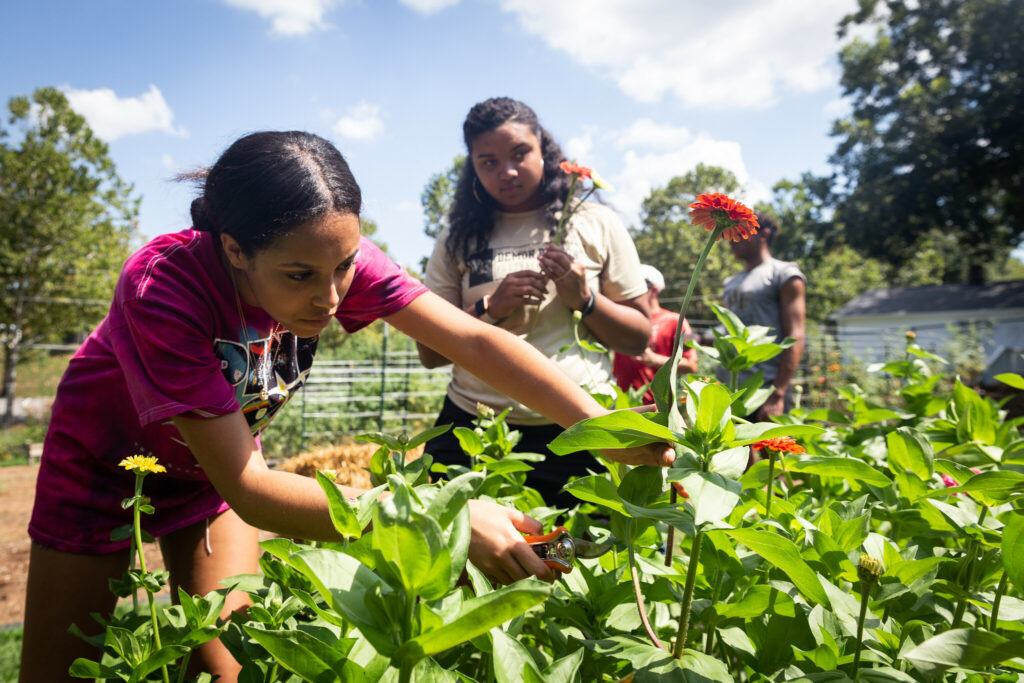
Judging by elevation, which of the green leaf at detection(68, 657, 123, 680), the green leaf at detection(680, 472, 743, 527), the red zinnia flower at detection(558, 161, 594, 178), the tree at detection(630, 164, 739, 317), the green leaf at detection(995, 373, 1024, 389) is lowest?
the green leaf at detection(68, 657, 123, 680)

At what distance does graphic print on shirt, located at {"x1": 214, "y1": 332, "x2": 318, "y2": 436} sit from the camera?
1.52 meters

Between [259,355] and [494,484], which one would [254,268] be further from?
[494,484]

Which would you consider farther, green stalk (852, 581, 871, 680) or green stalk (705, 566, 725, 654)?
green stalk (705, 566, 725, 654)

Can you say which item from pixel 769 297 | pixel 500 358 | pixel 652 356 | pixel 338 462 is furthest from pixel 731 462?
pixel 338 462

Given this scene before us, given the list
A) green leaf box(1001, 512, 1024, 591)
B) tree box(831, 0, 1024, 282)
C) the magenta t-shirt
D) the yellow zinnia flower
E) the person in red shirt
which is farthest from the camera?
tree box(831, 0, 1024, 282)

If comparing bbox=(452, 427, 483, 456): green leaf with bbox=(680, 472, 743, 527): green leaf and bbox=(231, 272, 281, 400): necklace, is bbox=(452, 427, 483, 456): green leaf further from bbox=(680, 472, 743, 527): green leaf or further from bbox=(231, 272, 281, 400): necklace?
bbox=(231, 272, 281, 400): necklace

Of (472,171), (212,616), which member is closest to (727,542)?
(212,616)

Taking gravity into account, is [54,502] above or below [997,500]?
below

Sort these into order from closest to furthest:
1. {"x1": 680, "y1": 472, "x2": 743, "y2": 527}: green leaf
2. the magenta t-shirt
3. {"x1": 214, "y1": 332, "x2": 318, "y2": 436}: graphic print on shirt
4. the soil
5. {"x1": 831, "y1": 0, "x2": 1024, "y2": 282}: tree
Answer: {"x1": 680, "y1": 472, "x2": 743, "y2": 527}: green leaf < the magenta t-shirt < {"x1": 214, "y1": 332, "x2": 318, "y2": 436}: graphic print on shirt < the soil < {"x1": 831, "y1": 0, "x2": 1024, "y2": 282}: tree

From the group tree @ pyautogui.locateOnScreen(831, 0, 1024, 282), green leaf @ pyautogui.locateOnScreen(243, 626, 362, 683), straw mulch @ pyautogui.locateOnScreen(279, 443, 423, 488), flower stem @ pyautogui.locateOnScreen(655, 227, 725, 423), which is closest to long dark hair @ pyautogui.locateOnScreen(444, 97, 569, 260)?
flower stem @ pyautogui.locateOnScreen(655, 227, 725, 423)

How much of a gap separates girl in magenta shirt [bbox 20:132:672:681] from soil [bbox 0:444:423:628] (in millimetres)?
1827

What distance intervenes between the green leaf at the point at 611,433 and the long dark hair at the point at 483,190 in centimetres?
157

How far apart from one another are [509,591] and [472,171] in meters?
2.14

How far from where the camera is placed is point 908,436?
1092mm
